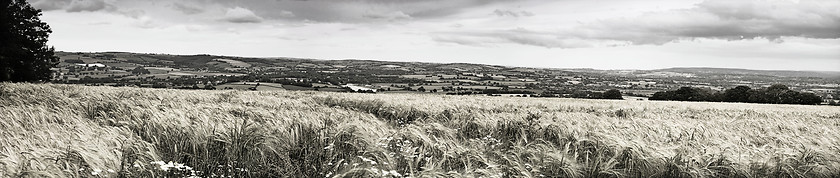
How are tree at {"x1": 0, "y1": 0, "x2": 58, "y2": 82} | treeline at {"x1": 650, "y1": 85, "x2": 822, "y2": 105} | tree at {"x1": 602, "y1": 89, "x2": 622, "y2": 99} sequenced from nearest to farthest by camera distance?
tree at {"x1": 0, "y1": 0, "x2": 58, "y2": 82} → treeline at {"x1": 650, "y1": 85, "x2": 822, "y2": 105} → tree at {"x1": 602, "y1": 89, "x2": 622, "y2": 99}

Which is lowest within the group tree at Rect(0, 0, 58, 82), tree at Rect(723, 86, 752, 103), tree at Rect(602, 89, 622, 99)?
tree at Rect(602, 89, 622, 99)

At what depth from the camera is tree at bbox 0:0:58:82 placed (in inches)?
1526

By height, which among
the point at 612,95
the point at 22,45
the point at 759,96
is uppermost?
the point at 22,45

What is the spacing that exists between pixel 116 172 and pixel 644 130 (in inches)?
302

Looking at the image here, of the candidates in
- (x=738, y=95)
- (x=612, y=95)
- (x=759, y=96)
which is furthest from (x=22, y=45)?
(x=759, y=96)

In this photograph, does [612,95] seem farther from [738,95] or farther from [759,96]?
[759,96]

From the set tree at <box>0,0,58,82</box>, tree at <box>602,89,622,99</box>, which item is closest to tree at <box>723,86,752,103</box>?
tree at <box>602,89,622,99</box>

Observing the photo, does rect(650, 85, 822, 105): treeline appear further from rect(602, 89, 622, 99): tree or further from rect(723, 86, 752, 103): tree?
rect(602, 89, 622, 99): tree

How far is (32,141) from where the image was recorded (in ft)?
17.5

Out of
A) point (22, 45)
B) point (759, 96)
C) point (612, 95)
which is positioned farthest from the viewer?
point (612, 95)

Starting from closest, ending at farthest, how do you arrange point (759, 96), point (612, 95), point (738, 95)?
point (738, 95) → point (759, 96) → point (612, 95)

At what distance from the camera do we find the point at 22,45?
41.6m

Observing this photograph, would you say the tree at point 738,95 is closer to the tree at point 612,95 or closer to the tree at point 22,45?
the tree at point 612,95

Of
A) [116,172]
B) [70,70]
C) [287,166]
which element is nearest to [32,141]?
[116,172]
